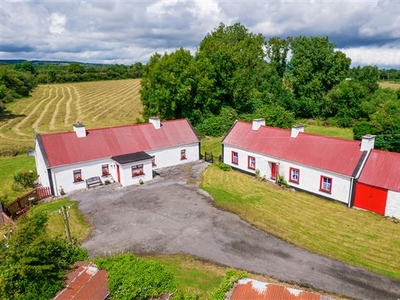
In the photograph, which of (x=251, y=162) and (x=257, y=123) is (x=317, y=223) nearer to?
(x=251, y=162)

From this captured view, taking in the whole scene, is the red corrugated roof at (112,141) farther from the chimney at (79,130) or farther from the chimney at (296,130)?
the chimney at (296,130)

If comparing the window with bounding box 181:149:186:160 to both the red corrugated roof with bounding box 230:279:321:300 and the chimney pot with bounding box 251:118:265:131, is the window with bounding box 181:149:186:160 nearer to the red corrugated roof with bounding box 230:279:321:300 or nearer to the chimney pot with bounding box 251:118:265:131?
the chimney pot with bounding box 251:118:265:131

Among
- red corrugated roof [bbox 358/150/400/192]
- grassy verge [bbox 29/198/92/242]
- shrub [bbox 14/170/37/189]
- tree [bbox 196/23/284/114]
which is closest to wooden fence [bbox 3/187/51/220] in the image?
grassy verge [bbox 29/198/92/242]

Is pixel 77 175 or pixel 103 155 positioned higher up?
pixel 103 155

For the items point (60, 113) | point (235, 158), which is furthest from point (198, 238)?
point (60, 113)

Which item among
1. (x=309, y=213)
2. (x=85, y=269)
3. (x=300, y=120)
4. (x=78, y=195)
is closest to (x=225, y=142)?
(x=309, y=213)
